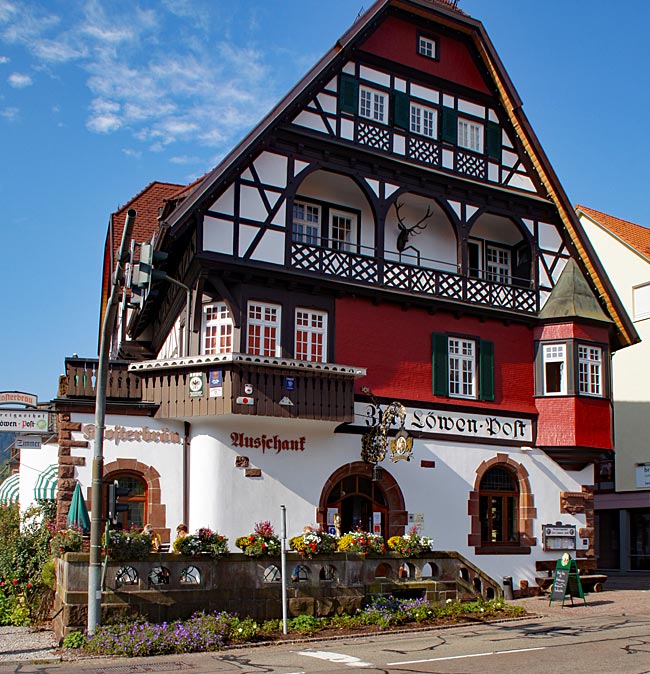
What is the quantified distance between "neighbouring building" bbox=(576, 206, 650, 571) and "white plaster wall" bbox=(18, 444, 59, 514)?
2118 cm

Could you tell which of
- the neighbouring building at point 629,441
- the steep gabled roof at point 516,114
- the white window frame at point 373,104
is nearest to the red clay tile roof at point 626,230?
the neighbouring building at point 629,441

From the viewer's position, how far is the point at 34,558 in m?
20.4

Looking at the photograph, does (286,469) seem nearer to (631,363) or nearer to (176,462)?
(176,462)

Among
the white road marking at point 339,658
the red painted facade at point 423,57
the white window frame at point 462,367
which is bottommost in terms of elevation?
the white road marking at point 339,658

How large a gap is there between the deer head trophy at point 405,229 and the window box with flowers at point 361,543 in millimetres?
8584

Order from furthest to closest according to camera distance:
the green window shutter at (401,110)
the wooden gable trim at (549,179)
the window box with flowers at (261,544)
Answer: the wooden gable trim at (549,179)
the green window shutter at (401,110)
the window box with flowers at (261,544)

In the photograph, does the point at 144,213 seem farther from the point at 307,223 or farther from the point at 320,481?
the point at 320,481

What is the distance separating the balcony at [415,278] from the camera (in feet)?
75.2

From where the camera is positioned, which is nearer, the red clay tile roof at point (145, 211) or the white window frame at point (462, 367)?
the white window frame at point (462, 367)

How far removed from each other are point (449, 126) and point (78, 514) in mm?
14646

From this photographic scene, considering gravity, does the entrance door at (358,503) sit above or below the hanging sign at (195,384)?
below

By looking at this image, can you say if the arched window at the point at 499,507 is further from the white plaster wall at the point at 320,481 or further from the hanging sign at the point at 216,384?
the hanging sign at the point at 216,384

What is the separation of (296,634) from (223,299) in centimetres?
822

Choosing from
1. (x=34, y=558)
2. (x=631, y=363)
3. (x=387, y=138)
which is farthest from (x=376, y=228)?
(x=631, y=363)
